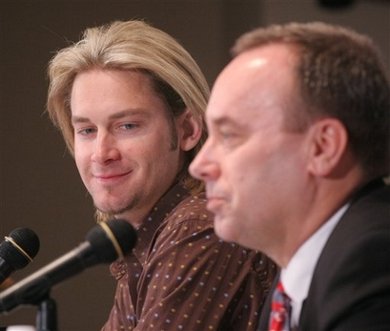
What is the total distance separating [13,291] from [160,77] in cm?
93

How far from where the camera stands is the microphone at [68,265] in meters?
1.45

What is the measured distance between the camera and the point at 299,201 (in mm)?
1534

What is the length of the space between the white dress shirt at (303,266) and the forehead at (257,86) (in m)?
0.21

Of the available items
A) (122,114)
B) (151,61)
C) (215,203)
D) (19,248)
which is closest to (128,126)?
(122,114)

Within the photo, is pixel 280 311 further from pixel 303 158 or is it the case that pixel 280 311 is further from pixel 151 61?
pixel 151 61

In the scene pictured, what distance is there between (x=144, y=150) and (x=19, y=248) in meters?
0.40

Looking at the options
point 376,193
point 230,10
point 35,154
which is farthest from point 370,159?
point 35,154

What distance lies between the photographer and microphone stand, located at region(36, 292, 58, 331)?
4.68 feet

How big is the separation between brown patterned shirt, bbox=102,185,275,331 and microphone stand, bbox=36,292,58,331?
1.64ft

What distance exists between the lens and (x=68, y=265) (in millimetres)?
1449

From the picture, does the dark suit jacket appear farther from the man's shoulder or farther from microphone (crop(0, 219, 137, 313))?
the man's shoulder

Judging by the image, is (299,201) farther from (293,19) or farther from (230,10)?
(230,10)

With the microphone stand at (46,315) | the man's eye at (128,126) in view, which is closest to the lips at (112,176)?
the man's eye at (128,126)

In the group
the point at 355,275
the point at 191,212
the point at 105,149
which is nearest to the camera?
the point at 355,275
